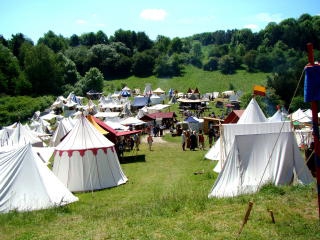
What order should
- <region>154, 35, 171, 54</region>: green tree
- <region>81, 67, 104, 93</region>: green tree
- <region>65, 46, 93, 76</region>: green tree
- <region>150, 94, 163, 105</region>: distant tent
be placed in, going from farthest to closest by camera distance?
<region>154, 35, 171, 54</region>: green tree < <region>65, 46, 93, 76</region>: green tree < <region>81, 67, 104, 93</region>: green tree < <region>150, 94, 163, 105</region>: distant tent

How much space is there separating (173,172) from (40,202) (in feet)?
24.9

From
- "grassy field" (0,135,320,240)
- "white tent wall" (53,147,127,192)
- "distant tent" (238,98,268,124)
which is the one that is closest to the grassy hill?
"distant tent" (238,98,268,124)

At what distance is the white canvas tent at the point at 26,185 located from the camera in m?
11.6

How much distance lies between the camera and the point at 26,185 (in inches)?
476

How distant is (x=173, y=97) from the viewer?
55031 mm

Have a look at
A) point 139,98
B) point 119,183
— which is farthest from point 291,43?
point 119,183

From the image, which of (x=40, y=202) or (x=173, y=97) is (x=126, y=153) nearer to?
(x=40, y=202)

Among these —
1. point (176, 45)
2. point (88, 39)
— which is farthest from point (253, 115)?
point (88, 39)

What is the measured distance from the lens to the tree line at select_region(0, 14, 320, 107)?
235 feet

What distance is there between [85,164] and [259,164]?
7.31m

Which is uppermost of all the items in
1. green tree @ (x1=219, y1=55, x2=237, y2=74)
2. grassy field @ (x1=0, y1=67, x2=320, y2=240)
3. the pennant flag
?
the pennant flag

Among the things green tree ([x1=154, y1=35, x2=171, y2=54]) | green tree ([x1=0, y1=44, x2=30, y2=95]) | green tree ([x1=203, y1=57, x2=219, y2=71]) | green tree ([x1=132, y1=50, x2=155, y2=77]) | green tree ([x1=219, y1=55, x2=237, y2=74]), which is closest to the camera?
green tree ([x1=0, y1=44, x2=30, y2=95])

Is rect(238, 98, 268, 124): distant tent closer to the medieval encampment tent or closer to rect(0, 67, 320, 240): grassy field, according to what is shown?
rect(0, 67, 320, 240): grassy field

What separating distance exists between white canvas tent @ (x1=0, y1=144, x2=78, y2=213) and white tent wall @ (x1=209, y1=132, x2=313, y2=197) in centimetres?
506
